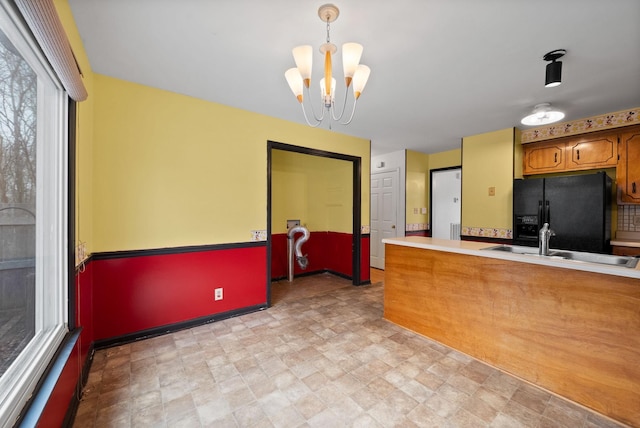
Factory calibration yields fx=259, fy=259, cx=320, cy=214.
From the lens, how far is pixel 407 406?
1.63 m

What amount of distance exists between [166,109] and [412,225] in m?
4.34

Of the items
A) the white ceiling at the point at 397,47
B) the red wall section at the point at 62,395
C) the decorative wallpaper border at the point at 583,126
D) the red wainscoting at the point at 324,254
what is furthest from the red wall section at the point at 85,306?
the decorative wallpaper border at the point at 583,126

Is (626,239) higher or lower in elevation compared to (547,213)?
lower

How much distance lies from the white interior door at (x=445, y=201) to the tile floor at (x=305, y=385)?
313 centimetres

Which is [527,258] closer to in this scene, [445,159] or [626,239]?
[626,239]

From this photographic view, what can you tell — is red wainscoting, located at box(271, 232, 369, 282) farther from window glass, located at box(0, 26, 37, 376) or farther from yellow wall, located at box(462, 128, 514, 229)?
window glass, located at box(0, 26, 37, 376)

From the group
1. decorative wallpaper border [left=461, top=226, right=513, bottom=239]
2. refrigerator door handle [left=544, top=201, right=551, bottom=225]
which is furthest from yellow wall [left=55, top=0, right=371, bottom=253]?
refrigerator door handle [left=544, top=201, right=551, bottom=225]

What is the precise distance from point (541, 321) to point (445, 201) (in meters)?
3.56

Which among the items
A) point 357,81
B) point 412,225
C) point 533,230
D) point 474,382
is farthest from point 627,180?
point 357,81

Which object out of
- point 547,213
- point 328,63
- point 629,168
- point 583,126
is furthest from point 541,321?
point 583,126

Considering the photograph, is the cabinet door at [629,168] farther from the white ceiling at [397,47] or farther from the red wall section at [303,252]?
the red wall section at [303,252]

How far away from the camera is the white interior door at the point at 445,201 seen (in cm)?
499

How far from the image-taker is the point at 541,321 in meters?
1.84

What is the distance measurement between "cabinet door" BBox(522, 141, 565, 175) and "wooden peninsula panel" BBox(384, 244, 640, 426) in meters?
2.50
